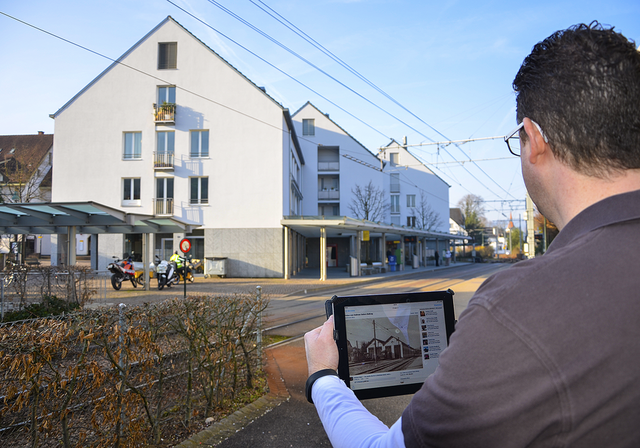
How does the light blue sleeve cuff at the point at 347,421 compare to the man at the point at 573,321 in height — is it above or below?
below

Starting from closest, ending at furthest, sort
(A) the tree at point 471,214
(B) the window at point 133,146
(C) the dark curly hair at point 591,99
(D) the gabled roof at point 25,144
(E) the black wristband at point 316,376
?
1. (C) the dark curly hair at point 591,99
2. (E) the black wristband at point 316,376
3. (B) the window at point 133,146
4. (D) the gabled roof at point 25,144
5. (A) the tree at point 471,214

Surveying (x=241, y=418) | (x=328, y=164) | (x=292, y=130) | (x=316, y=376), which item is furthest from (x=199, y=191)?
(x=316, y=376)

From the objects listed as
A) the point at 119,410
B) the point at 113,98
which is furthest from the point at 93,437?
the point at 113,98

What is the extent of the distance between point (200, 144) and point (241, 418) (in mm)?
25977

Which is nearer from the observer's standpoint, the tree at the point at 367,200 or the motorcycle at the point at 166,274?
the motorcycle at the point at 166,274

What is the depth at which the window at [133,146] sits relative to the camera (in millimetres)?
28625

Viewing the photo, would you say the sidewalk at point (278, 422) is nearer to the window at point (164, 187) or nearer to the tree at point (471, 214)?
the window at point (164, 187)

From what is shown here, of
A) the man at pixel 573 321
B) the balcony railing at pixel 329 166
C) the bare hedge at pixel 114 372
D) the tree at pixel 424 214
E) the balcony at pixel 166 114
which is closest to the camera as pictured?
the man at pixel 573 321

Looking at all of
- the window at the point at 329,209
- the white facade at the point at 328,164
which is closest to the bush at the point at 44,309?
the white facade at the point at 328,164

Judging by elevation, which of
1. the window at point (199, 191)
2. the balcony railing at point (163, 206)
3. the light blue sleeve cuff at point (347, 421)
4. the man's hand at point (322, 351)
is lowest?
the light blue sleeve cuff at point (347, 421)

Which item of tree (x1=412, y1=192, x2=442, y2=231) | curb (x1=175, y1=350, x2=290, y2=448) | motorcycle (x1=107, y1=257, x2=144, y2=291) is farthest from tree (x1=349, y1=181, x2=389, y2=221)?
curb (x1=175, y1=350, x2=290, y2=448)

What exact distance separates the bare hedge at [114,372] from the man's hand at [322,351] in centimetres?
255

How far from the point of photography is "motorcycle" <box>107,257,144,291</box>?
18.0 meters

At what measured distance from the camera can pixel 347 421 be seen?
1.18 meters
